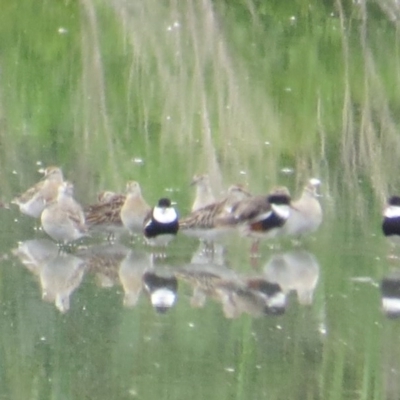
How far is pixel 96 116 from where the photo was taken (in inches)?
700

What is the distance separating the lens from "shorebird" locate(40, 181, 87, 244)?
11734 mm

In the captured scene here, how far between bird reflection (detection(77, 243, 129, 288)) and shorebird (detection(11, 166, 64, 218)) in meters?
0.97

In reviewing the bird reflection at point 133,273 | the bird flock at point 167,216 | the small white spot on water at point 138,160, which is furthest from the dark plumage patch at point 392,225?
the small white spot on water at point 138,160

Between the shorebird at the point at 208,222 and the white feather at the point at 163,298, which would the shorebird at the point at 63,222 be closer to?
the shorebird at the point at 208,222

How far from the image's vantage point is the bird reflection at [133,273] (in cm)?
998

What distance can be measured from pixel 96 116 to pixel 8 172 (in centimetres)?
331

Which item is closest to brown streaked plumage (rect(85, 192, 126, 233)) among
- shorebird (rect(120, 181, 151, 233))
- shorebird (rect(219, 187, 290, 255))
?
shorebird (rect(120, 181, 151, 233))

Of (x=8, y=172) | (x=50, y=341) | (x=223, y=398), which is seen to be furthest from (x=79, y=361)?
(x=8, y=172)

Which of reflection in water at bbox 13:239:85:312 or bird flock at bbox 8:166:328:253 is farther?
bird flock at bbox 8:166:328:253

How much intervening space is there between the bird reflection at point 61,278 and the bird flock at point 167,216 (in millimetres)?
552

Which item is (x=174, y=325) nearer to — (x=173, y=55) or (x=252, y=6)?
(x=173, y=55)

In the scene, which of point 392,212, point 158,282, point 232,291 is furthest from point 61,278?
point 392,212

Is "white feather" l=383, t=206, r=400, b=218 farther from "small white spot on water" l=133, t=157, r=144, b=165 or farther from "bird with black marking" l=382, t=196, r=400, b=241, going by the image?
"small white spot on water" l=133, t=157, r=144, b=165

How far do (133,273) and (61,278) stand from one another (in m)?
0.59
